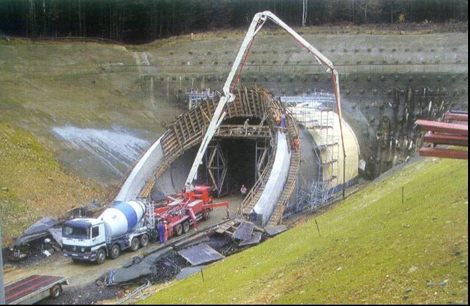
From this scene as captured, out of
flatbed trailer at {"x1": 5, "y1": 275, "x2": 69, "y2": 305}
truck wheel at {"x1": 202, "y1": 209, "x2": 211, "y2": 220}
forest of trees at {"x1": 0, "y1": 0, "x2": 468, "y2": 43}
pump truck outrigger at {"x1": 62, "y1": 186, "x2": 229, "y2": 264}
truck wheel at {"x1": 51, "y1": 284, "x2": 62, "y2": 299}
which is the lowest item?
truck wheel at {"x1": 202, "y1": 209, "x2": 211, "y2": 220}

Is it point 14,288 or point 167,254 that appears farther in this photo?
point 167,254

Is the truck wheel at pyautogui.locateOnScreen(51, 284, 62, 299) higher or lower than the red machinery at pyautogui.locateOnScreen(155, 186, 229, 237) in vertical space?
higher

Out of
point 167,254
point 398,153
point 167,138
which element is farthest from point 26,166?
point 398,153

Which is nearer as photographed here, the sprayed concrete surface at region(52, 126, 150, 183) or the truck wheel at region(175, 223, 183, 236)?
the truck wheel at region(175, 223, 183, 236)

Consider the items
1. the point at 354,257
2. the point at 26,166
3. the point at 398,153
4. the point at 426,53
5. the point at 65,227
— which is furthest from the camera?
the point at 426,53

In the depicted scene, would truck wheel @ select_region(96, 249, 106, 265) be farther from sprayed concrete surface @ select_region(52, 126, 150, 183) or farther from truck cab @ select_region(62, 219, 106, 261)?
sprayed concrete surface @ select_region(52, 126, 150, 183)

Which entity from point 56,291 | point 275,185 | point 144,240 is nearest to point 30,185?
point 144,240

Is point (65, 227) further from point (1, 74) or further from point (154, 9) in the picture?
point (154, 9)

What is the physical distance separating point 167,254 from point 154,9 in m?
35.1

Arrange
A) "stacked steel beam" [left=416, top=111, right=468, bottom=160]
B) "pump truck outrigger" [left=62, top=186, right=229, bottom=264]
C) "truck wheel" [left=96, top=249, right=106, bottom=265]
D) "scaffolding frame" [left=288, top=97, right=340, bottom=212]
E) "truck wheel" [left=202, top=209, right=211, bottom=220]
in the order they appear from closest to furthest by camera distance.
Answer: "stacked steel beam" [left=416, top=111, right=468, bottom=160]
"pump truck outrigger" [left=62, top=186, right=229, bottom=264]
"truck wheel" [left=96, top=249, right=106, bottom=265]
"truck wheel" [left=202, top=209, right=211, bottom=220]
"scaffolding frame" [left=288, top=97, right=340, bottom=212]

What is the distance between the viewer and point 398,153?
107 ft

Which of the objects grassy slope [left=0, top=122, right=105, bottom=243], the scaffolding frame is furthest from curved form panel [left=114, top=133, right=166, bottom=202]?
the scaffolding frame

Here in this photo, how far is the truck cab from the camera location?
1767 centimetres

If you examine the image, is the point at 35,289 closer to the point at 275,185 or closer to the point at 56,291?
the point at 56,291
